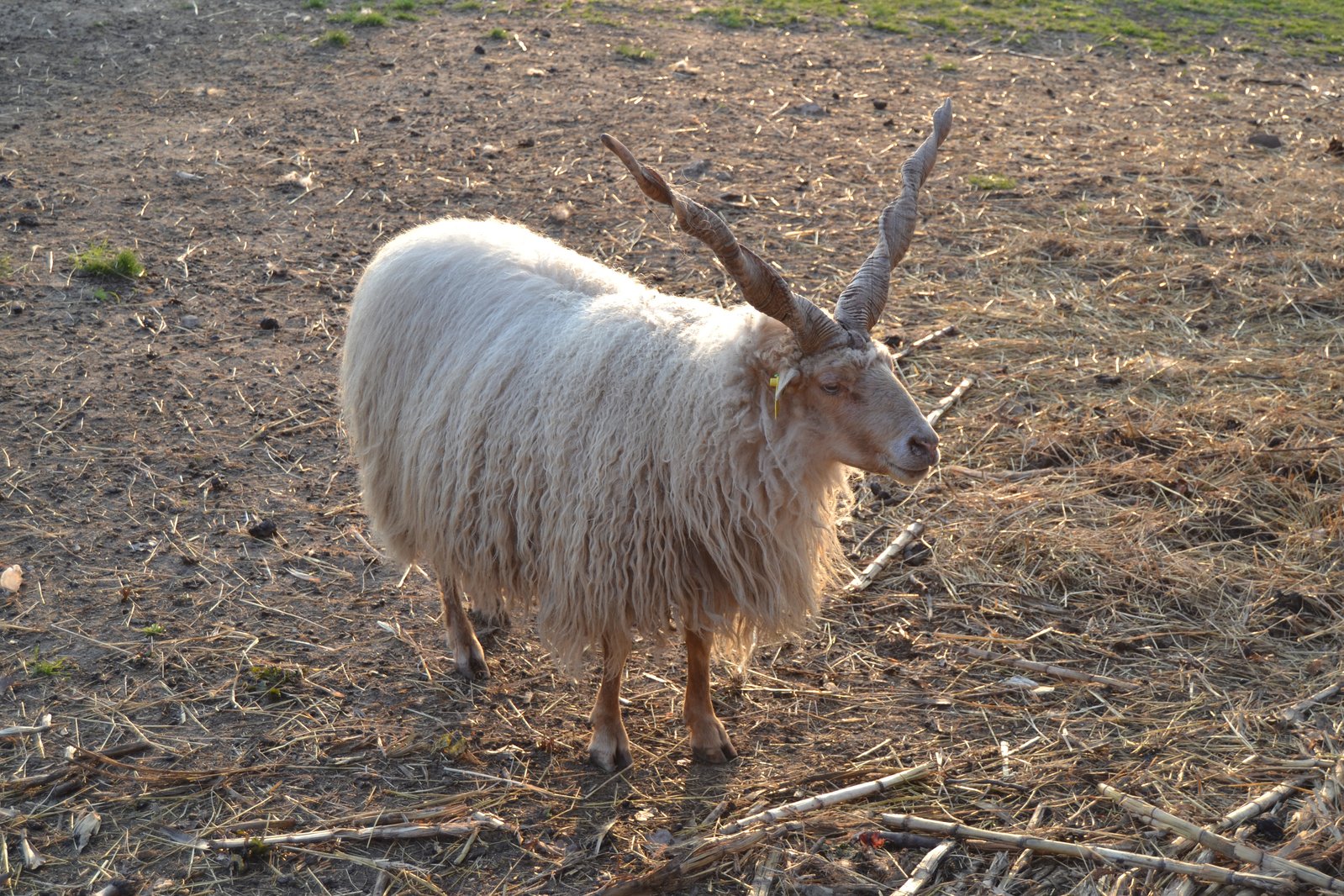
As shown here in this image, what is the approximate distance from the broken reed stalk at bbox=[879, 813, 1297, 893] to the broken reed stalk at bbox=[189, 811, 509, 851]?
4.07 feet

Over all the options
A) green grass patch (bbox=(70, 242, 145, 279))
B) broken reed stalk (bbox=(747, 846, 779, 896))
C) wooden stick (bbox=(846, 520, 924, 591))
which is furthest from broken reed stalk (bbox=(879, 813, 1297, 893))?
green grass patch (bbox=(70, 242, 145, 279))

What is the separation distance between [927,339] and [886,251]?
2.85 m

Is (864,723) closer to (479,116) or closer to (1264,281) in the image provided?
(1264,281)

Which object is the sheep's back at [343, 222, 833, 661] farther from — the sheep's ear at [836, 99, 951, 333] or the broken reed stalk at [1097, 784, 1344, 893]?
the broken reed stalk at [1097, 784, 1344, 893]

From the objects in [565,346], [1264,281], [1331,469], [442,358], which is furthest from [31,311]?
[1264,281]

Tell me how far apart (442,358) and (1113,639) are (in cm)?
271

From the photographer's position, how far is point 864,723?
3.96 m

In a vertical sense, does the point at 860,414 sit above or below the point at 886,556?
above

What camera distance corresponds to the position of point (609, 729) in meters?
3.79

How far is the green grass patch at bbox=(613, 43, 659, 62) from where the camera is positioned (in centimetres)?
1132

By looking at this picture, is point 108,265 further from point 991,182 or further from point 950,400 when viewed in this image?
point 991,182

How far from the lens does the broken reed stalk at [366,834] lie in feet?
10.9

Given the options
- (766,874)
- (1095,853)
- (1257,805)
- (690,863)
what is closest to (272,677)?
(690,863)

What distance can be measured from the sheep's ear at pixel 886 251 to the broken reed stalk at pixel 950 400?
1.87m
